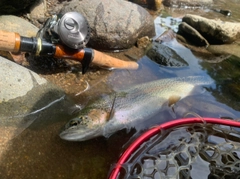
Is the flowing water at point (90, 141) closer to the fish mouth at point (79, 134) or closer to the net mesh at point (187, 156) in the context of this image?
the fish mouth at point (79, 134)

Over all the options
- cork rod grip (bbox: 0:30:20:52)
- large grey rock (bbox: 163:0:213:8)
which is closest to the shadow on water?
cork rod grip (bbox: 0:30:20:52)

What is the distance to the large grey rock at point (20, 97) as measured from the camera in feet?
9.44

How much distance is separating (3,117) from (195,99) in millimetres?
2525

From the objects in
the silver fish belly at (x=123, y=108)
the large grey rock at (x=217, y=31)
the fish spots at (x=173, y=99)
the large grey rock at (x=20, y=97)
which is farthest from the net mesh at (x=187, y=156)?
the large grey rock at (x=217, y=31)

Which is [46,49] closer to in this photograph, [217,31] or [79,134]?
[79,134]

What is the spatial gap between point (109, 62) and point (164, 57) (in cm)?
117

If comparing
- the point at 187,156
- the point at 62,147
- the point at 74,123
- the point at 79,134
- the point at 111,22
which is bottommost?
the point at 62,147

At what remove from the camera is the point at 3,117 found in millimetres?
2881

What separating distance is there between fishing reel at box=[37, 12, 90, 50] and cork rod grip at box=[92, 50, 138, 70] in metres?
0.37

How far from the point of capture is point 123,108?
123 inches

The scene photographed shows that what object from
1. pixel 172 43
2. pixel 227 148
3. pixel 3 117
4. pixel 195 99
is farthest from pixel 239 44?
pixel 3 117

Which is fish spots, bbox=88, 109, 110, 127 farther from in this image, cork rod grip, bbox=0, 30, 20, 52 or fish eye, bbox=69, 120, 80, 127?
cork rod grip, bbox=0, 30, 20, 52

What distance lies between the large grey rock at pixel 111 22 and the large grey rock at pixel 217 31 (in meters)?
1.59

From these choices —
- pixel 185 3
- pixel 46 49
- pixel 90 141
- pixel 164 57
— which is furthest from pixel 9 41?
pixel 185 3
